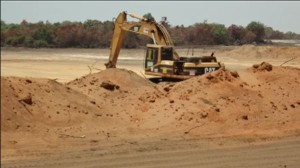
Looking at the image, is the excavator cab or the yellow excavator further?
the excavator cab

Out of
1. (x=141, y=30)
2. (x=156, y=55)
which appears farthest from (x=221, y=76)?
(x=141, y=30)

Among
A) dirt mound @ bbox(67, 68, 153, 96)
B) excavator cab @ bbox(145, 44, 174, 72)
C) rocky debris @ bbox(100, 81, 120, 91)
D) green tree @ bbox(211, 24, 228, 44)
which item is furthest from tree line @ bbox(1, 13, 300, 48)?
rocky debris @ bbox(100, 81, 120, 91)

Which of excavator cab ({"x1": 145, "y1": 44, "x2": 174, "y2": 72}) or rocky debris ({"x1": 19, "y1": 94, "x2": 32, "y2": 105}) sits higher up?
excavator cab ({"x1": 145, "y1": 44, "x2": 174, "y2": 72})

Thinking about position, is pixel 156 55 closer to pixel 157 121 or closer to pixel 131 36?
pixel 157 121

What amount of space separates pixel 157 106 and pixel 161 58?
257 inches

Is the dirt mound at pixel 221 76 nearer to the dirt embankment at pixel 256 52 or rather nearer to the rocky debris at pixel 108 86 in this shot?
the rocky debris at pixel 108 86

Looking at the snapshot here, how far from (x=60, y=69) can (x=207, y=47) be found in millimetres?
25444

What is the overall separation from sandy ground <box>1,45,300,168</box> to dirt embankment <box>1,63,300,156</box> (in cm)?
3

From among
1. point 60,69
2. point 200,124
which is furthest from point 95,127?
point 60,69

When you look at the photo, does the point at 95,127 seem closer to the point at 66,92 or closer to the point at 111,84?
the point at 66,92

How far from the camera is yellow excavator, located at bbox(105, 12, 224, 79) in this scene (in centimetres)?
2022

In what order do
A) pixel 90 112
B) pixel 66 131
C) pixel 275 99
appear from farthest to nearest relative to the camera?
pixel 275 99 < pixel 90 112 < pixel 66 131

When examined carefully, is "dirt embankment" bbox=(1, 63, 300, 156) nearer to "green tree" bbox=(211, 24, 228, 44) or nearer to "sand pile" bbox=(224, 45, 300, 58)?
"sand pile" bbox=(224, 45, 300, 58)

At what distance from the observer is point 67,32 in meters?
58.9
